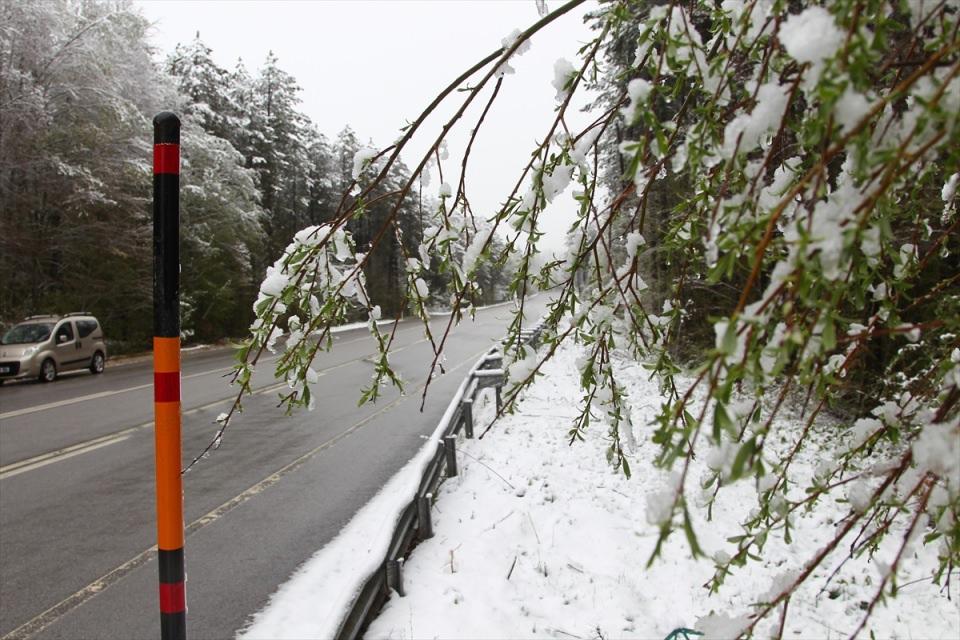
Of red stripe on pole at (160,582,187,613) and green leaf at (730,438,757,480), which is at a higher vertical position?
green leaf at (730,438,757,480)

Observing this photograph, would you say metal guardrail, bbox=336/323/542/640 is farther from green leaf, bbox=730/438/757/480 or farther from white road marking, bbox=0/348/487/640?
white road marking, bbox=0/348/487/640

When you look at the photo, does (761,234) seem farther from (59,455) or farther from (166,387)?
(59,455)

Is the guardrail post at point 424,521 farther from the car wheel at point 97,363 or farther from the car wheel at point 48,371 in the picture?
the car wheel at point 97,363

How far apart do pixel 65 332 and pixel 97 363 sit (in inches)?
49.9

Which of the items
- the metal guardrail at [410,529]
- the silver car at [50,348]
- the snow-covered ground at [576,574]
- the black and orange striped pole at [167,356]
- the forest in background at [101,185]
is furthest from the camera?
the forest in background at [101,185]

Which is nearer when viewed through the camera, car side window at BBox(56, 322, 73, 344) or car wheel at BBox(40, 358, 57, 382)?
car wheel at BBox(40, 358, 57, 382)

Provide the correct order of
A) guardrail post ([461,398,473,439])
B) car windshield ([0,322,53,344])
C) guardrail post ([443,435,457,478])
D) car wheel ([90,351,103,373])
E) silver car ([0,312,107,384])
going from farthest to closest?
1. car wheel ([90,351,103,373])
2. car windshield ([0,322,53,344])
3. silver car ([0,312,107,384])
4. guardrail post ([461,398,473,439])
5. guardrail post ([443,435,457,478])

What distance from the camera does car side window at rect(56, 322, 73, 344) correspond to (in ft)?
49.1

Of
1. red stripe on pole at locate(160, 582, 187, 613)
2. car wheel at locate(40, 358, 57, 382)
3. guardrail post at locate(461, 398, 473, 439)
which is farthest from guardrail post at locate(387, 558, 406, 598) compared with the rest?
car wheel at locate(40, 358, 57, 382)

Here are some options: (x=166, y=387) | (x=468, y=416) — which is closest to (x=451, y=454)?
(x=468, y=416)

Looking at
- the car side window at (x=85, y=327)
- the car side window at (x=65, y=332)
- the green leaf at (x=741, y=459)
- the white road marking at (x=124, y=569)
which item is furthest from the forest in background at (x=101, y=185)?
the green leaf at (x=741, y=459)

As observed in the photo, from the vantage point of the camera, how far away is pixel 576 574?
5.32 meters

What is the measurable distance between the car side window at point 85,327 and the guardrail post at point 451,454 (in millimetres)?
13102

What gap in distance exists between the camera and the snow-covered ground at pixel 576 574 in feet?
14.6
